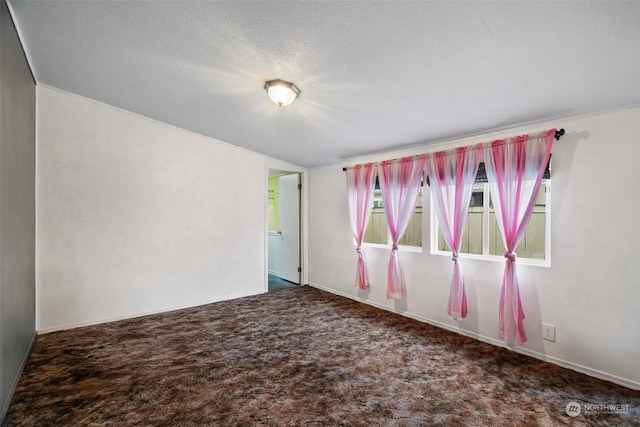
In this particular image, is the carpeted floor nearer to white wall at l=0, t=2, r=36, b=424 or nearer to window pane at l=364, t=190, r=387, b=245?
white wall at l=0, t=2, r=36, b=424

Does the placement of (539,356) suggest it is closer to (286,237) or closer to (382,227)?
(382,227)

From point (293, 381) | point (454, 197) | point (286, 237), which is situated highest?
A: point (454, 197)

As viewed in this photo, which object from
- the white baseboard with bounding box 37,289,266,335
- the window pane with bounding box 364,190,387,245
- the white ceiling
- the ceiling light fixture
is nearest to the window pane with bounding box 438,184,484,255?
the white ceiling

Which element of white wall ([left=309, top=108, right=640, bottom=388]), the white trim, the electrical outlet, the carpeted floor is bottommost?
the carpeted floor

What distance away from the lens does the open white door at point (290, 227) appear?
5238mm

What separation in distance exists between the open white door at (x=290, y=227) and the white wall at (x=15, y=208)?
347cm

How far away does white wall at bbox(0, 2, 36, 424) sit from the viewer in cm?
179

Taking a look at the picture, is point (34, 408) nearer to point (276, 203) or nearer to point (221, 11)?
point (221, 11)

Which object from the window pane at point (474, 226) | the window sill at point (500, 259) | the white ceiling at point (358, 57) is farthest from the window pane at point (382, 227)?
the white ceiling at point (358, 57)

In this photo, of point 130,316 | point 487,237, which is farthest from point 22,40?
point 487,237

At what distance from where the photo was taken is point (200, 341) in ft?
9.48

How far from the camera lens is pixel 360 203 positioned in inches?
162

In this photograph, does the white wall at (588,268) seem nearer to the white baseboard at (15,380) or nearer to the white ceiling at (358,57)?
the white ceiling at (358,57)

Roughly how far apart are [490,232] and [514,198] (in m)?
0.50
